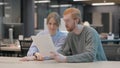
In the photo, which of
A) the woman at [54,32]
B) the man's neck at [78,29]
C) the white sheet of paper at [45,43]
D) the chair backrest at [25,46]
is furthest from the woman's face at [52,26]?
the chair backrest at [25,46]

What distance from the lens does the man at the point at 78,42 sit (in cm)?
257

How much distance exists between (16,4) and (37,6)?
303 cm

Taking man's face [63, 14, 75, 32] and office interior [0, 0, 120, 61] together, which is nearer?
man's face [63, 14, 75, 32]

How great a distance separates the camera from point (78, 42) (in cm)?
280

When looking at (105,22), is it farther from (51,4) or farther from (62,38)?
(62,38)

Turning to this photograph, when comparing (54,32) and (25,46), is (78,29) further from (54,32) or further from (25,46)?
(25,46)

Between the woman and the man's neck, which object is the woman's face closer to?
the woman

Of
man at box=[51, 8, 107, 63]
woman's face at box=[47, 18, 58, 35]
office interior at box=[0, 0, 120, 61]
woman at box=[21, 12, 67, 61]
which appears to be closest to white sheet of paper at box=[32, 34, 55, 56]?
man at box=[51, 8, 107, 63]

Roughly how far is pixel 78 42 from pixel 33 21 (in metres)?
8.27

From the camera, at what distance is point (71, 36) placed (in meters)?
2.88

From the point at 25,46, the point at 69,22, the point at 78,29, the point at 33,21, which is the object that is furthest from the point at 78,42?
the point at 33,21

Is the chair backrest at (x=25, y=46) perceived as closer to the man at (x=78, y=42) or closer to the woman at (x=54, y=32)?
the woman at (x=54, y=32)

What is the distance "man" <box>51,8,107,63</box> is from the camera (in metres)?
2.57

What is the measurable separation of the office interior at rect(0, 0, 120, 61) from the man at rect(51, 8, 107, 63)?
733 mm
